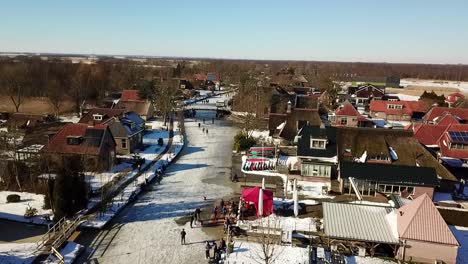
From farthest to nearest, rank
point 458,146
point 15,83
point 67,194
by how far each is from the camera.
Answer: point 15,83
point 458,146
point 67,194

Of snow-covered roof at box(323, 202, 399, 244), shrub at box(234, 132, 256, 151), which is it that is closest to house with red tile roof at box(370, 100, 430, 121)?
shrub at box(234, 132, 256, 151)

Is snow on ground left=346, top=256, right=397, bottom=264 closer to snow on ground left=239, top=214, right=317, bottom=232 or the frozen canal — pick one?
snow on ground left=239, top=214, right=317, bottom=232

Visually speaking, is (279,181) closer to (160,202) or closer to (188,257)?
(160,202)

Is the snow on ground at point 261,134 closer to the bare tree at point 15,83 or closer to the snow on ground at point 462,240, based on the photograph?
the snow on ground at point 462,240

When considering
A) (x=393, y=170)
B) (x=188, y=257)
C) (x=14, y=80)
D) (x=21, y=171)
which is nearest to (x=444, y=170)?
(x=393, y=170)

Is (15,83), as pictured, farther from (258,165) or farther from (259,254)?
(259,254)

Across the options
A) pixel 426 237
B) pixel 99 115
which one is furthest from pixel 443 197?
pixel 99 115
